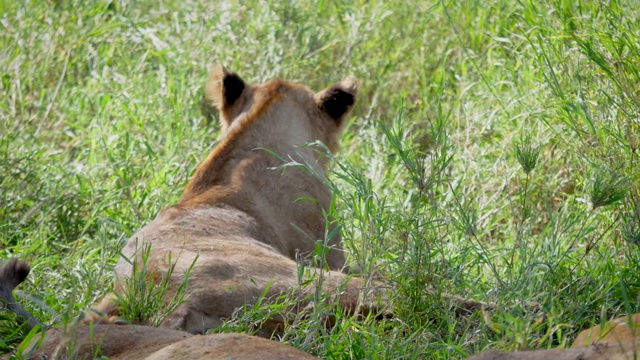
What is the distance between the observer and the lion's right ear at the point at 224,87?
5.80 meters

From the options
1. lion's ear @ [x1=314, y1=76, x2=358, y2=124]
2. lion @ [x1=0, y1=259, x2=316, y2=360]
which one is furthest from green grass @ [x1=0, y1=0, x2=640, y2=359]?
lion's ear @ [x1=314, y1=76, x2=358, y2=124]

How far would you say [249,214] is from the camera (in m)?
5.25

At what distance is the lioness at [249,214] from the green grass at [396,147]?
0.16m

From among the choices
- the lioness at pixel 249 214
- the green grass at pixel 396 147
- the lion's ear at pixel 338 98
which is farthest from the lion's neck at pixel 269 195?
the lion's ear at pixel 338 98

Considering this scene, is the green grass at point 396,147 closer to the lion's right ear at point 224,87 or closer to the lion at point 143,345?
the lion at point 143,345

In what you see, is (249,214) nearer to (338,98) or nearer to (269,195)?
(269,195)

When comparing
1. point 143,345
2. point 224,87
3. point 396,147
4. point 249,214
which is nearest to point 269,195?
point 249,214

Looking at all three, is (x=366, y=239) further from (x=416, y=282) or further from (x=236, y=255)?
(x=236, y=255)

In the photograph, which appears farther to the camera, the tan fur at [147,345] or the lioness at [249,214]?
the lioness at [249,214]

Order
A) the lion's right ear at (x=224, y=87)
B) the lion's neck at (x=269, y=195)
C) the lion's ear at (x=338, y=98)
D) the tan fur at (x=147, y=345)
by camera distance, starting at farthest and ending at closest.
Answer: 1. the lion's ear at (x=338, y=98)
2. the lion's right ear at (x=224, y=87)
3. the lion's neck at (x=269, y=195)
4. the tan fur at (x=147, y=345)

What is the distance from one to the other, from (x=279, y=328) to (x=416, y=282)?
0.57m

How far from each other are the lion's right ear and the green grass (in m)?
0.55

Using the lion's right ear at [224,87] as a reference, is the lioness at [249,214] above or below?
below

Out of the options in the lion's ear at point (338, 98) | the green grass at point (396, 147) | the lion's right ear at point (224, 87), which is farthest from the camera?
the lion's ear at point (338, 98)
